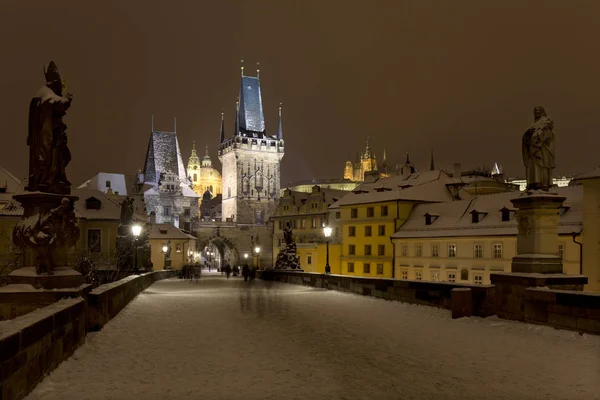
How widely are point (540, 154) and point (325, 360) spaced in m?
8.59

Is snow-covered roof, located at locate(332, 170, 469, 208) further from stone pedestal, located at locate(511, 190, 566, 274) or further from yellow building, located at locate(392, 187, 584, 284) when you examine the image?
stone pedestal, located at locate(511, 190, 566, 274)

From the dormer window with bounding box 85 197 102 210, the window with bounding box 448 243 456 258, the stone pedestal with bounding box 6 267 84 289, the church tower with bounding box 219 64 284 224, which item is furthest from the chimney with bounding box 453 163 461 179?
the stone pedestal with bounding box 6 267 84 289

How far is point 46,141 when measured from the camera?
1108cm

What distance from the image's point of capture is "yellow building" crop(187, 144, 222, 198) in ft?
576

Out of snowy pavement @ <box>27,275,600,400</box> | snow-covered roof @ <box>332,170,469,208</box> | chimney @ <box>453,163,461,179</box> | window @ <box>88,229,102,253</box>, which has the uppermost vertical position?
chimney @ <box>453,163,461,179</box>

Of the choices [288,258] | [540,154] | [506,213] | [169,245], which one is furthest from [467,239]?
[169,245]

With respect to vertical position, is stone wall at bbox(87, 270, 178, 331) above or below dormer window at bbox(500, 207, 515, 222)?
below

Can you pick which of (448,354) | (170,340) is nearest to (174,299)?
(170,340)

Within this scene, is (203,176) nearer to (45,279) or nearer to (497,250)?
(497,250)

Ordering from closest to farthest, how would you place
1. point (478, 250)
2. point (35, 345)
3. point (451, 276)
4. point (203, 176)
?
1. point (35, 345)
2. point (478, 250)
3. point (451, 276)
4. point (203, 176)

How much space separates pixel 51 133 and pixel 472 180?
72727mm

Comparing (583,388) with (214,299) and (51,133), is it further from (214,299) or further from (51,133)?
(214,299)

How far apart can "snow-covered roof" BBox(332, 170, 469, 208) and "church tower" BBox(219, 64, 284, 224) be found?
50.4m

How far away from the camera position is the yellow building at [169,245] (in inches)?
2739
